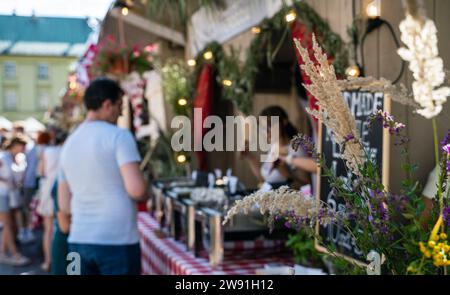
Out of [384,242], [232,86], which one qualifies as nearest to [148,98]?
[232,86]

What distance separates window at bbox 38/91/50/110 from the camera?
153 feet

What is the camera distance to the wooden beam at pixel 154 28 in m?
7.26

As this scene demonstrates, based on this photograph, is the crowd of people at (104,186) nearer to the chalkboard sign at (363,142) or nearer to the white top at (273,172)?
the chalkboard sign at (363,142)

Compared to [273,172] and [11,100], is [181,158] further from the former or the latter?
[11,100]

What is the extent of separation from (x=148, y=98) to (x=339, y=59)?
5174mm

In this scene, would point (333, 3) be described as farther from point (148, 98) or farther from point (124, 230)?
point (148, 98)

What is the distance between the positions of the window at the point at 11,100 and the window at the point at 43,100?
1.97 metres

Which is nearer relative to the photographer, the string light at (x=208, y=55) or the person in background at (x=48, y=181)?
the string light at (x=208, y=55)

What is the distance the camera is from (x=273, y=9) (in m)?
4.28

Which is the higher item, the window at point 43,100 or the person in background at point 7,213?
the window at point 43,100

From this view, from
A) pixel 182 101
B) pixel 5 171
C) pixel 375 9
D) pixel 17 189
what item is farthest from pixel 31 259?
pixel 375 9

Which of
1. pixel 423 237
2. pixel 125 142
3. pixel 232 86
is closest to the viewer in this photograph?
pixel 423 237

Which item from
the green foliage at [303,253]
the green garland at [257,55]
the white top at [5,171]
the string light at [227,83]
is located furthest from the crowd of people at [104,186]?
the white top at [5,171]

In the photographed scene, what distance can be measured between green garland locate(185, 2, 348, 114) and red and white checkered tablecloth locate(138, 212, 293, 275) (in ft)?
3.86
